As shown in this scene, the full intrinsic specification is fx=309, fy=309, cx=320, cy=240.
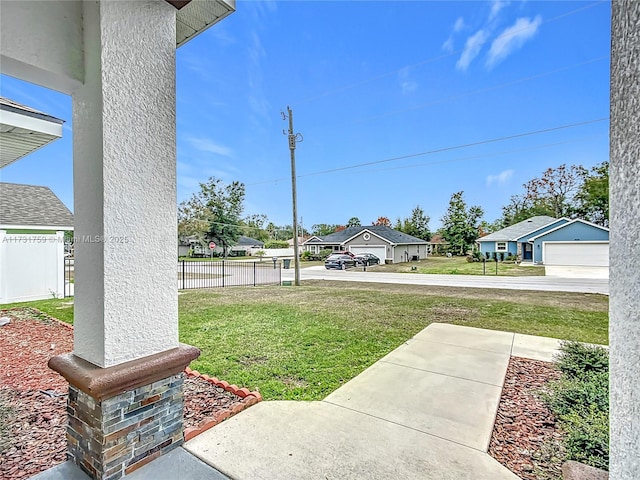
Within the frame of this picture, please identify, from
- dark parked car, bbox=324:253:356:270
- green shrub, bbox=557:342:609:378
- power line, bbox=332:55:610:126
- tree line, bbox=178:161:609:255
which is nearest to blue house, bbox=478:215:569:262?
tree line, bbox=178:161:609:255

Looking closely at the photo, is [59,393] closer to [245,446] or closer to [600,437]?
[245,446]

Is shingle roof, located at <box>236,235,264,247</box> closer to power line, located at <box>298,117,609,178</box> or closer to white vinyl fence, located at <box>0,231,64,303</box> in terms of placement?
power line, located at <box>298,117,609,178</box>

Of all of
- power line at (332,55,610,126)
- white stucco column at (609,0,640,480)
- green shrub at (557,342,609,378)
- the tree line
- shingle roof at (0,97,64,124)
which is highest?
power line at (332,55,610,126)

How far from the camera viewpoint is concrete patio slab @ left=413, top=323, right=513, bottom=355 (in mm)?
4797

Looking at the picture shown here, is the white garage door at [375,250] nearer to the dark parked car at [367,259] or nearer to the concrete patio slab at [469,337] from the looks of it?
the dark parked car at [367,259]

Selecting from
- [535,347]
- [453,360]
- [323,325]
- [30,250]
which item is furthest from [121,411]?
[30,250]

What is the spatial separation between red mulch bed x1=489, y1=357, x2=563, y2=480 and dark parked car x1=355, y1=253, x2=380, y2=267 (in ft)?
74.8

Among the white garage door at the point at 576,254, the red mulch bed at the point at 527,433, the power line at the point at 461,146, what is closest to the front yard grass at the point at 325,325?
the red mulch bed at the point at 527,433

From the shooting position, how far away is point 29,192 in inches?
437

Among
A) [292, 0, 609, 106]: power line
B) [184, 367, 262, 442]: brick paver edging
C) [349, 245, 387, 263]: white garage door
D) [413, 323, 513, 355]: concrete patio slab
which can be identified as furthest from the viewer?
[349, 245, 387, 263]: white garage door

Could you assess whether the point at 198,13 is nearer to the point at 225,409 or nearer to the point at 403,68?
the point at 225,409

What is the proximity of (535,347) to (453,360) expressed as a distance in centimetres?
164

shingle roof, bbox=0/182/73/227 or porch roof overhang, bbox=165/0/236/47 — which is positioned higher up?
porch roof overhang, bbox=165/0/236/47

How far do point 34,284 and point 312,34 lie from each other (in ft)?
41.4
